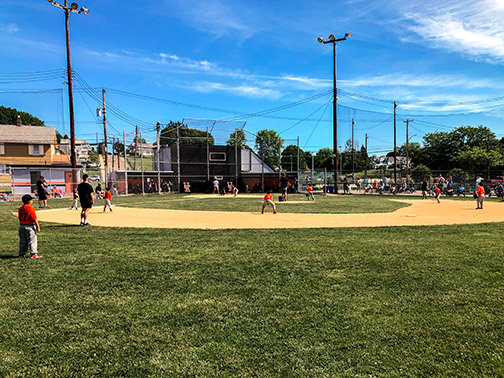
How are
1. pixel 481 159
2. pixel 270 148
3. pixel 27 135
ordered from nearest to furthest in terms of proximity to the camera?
pixel 270 148 → pixel 27 135 → pixel 481 159

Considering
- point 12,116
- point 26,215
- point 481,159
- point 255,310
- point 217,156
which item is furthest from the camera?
point 12,116

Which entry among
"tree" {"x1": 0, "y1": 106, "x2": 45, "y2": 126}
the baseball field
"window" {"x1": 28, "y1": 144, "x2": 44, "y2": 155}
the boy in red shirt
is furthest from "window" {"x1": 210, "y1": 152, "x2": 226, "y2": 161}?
"tree" {"x1": 0, "y1": 106, "x2": 45, "y2": 126}

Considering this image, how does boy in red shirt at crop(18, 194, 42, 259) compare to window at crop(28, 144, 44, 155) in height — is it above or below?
below

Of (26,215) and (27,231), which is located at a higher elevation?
(26,215)

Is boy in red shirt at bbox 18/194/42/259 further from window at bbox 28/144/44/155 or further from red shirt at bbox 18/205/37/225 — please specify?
window at bbox 28/144/44/155

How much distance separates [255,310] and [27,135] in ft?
172

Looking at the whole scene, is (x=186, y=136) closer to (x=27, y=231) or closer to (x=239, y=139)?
(x=239, y=139)

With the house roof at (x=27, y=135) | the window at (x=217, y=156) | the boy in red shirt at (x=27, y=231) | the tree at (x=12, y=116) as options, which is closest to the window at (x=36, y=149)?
the house roof at (x=27, y=135)

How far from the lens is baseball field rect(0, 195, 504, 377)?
3.21m

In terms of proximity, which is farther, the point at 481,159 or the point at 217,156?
the point at 481,159

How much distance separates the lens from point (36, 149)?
151 feet

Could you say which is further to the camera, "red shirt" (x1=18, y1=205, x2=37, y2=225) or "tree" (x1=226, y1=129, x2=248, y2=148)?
"tree" (x1=226, y1=129, x2=248, y2=148)

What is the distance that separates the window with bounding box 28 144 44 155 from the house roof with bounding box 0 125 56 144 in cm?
68

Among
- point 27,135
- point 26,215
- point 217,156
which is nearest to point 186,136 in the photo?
point 217,156
